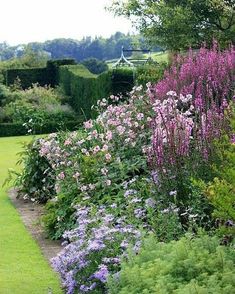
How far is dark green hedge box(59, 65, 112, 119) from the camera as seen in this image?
22672 millimetres

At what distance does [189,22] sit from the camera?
76.5 feet

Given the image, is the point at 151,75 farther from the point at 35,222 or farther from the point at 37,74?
the point at 37,74

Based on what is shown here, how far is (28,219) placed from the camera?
340 inches

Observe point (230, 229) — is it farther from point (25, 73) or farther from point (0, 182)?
point (25, 73)

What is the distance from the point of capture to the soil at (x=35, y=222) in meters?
6.95

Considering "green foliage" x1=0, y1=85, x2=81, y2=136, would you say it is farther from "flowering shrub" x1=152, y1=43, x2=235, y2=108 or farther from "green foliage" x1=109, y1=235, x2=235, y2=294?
"green foliage" x1=109, y1=235, x2=235, y2=294

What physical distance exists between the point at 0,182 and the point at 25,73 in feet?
68.9

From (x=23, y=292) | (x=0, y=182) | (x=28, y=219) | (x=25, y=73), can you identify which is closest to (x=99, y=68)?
(x=25, y=73)

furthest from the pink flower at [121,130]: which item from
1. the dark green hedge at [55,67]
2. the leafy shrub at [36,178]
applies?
the dark green hedge at [55,67]

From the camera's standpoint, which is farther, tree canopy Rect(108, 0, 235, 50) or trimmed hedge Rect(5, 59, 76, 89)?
trimmed hedge Rect(5, 59, 76, 89)

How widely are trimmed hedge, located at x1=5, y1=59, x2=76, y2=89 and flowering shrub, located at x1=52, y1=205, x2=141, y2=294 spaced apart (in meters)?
27.5

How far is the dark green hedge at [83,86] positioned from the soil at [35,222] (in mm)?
10762

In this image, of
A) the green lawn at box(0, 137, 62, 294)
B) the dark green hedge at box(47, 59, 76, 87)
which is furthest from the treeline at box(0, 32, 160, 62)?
the green lawn at box(0, 137, 62, 294)

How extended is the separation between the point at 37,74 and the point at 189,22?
11291 mm
